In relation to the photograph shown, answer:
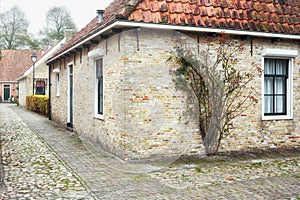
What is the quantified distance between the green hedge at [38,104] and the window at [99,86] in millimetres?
12527

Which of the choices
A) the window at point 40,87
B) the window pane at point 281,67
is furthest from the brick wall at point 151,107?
the window at point 40,87

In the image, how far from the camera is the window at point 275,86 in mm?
10768

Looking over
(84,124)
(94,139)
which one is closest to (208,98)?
(94,139)

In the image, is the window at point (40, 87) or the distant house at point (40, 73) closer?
the distant house at point (40, 73)

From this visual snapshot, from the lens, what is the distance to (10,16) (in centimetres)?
5341

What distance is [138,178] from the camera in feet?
24.0

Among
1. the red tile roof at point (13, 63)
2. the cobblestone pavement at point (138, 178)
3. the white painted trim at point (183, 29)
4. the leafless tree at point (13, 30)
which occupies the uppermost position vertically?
the leafless tree at point (13, 30)

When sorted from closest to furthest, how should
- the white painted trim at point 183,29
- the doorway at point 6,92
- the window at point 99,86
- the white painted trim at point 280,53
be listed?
1. the white painted trim at point 183,29
2. the white painted trim at point 280,53
3. the window at point 99,86
4. the doorway at point 6,92

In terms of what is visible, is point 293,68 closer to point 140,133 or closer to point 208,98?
point 208,98

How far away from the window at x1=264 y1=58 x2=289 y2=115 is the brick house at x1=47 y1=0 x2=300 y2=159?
0.10 feet

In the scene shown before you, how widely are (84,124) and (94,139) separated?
1.37 metres

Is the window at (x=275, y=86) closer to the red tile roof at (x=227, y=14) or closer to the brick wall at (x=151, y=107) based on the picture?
the brick wall at (x=151, y=107)

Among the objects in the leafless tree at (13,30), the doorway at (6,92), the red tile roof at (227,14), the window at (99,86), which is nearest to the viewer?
the red tile roof at (227,14)

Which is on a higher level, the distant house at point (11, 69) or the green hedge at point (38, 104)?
the distant house at point (11, 69)
